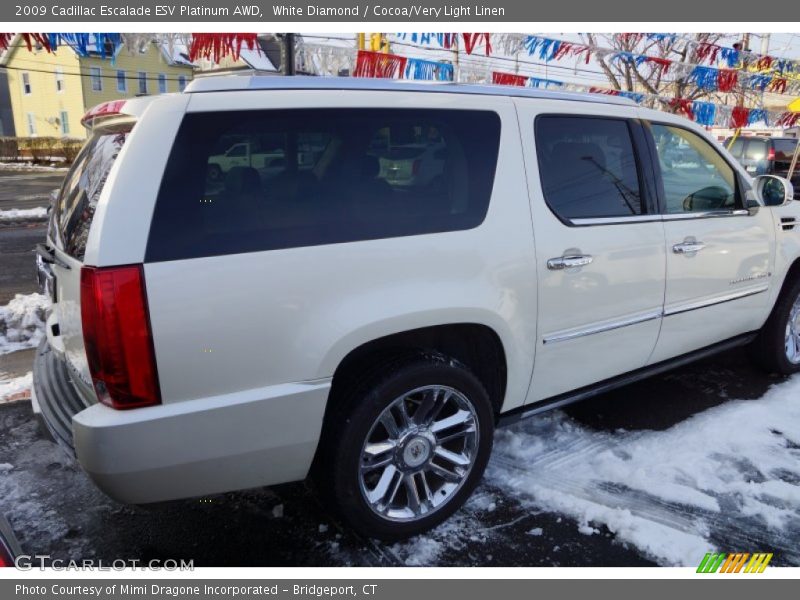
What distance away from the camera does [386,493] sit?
2.56 metres

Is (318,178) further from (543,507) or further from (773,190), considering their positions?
(773,190)

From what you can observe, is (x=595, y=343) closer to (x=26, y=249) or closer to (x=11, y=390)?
(x=11, y=390)

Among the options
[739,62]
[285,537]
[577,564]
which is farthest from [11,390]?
[739,62]

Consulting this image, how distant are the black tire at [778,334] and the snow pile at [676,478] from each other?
580mm

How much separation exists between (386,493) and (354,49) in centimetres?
913

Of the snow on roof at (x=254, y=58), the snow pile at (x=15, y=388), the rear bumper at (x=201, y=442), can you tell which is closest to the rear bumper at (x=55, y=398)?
the rear bumper at (x=201, y=442)

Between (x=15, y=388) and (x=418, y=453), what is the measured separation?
304 cm

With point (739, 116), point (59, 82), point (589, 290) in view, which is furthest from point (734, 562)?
point (59, 82)

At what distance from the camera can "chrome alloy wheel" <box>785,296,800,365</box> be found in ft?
14.3

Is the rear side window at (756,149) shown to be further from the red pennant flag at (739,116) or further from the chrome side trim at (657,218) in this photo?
the chrome side trim at (657,218)

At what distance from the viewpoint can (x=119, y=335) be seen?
1.93 m

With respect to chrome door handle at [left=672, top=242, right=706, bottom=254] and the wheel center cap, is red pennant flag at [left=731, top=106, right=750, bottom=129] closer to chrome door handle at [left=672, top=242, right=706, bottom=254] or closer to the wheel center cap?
chrome door handle at [left=672, top=242, right=706, bottom=254]
